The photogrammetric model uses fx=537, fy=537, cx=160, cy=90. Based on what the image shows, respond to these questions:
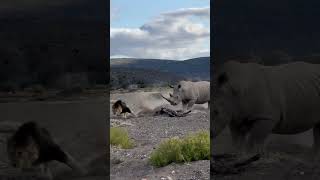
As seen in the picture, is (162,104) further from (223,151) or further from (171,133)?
(223,151)

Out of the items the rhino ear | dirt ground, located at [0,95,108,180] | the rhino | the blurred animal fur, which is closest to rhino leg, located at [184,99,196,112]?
the rhino

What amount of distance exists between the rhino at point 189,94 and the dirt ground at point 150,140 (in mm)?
302

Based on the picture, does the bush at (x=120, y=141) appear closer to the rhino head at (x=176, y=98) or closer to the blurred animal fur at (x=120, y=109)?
the blurred animal fur at (x=120, y=109)

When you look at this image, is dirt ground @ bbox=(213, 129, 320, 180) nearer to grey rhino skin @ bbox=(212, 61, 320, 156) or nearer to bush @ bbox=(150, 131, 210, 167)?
grey rhino skin @ bbox=(212, 61, 320, 156)

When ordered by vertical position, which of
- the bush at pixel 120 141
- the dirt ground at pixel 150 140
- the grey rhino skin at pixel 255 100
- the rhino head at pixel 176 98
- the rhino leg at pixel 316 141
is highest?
the grey rhino skin at pixel 255 100

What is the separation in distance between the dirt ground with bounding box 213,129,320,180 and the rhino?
35.7 feet

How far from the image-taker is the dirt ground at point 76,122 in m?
4.16

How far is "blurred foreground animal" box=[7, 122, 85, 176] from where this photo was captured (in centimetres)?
420

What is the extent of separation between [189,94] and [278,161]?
1151 cm

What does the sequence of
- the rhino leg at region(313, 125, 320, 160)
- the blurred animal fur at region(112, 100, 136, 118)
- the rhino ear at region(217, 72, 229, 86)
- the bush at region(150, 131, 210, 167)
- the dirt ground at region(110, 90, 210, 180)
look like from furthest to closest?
the blurred animal fur at region(112, 100, 136, 118), the bush at region(150, 131, 210, 167), the dirt ground at region(110, 90, 210, 180), the rhino leg at region(313, 125, 320, 160), the rhino ear at region(217, 72, 229, 86)

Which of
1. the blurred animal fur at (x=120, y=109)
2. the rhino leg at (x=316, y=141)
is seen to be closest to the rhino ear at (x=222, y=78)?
the rhino leg at (x=316, y=141)

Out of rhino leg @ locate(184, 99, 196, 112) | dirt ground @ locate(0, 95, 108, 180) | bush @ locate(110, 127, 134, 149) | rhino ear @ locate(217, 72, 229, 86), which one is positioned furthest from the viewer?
rhino leg @ locate(184, 99, 196, 112)

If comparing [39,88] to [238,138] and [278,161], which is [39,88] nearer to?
[238,138]

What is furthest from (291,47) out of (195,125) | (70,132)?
(195,125)
